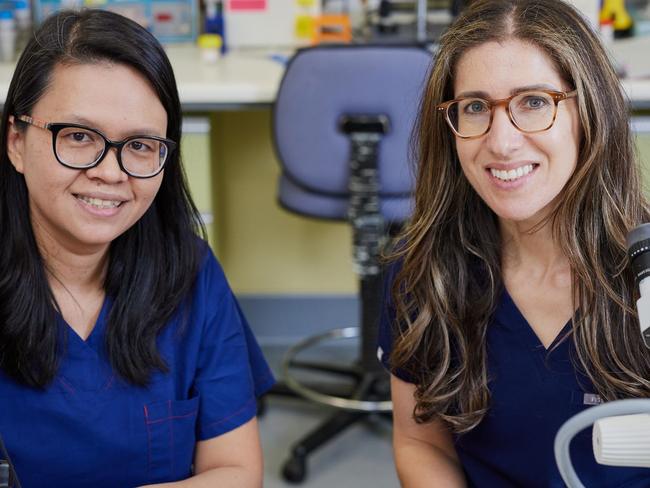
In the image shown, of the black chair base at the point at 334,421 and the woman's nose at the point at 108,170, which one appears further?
the black chair base at the point at 334,421

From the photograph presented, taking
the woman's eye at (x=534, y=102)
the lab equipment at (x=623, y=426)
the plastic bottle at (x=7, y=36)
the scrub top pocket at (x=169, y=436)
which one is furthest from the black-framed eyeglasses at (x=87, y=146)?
the plastic bottle at (x=7, y=36)

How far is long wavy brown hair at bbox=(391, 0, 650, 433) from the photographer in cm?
112

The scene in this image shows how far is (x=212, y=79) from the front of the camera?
2.40m

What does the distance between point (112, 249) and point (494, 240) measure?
0.49 meters

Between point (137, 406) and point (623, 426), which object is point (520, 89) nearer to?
point (623, 426)

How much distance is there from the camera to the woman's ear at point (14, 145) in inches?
47.4

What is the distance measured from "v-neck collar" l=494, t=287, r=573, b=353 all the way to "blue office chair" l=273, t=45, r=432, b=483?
887mm

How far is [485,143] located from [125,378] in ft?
1.74

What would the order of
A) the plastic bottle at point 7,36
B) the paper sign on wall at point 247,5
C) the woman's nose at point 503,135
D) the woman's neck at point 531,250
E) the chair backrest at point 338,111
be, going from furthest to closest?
the paper sign on wall at point 247,5
the plastic bottle at point 7,36
the chair backrest at point 338,111
the woman's neck at point 531,250
the woman's nose at point 503,135

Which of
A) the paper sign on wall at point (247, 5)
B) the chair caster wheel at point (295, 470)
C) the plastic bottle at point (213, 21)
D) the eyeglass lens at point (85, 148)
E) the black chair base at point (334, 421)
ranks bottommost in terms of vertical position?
the chair caster wheel at point (295, 470)

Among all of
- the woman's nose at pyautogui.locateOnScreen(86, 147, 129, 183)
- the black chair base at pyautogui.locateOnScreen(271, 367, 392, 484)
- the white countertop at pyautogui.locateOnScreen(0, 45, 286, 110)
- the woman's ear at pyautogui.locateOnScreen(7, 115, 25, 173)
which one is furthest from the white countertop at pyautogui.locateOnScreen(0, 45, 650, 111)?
the woman's nose at pyautogui.locateOnScreen(86, 147, 129, 183)

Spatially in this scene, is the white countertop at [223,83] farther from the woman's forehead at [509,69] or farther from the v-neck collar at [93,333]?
the woman's forehead at [509,69]

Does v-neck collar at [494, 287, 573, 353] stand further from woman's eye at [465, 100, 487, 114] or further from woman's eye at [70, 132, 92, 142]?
woman's eye at [70, 132, 92, 142]

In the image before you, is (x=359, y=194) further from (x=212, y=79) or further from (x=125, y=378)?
(x=125, y=378)
